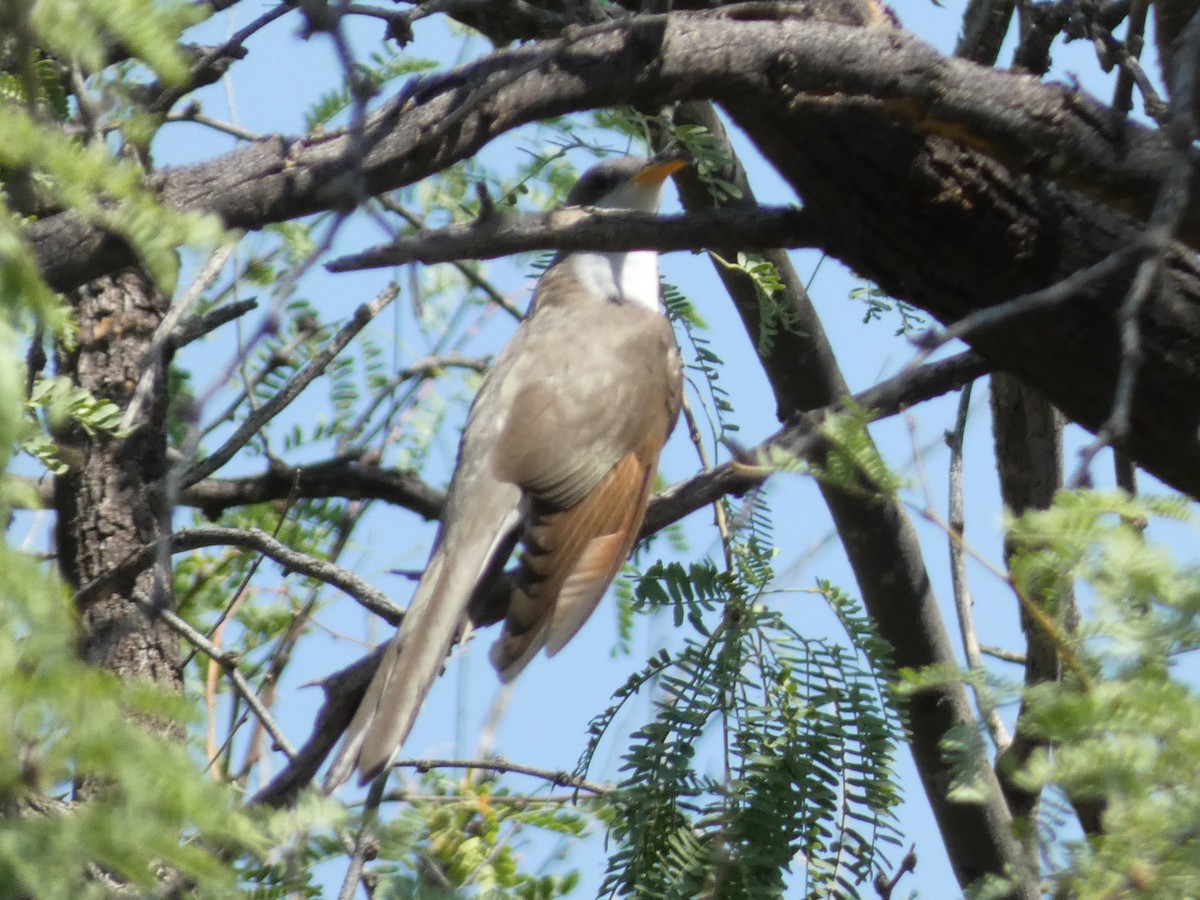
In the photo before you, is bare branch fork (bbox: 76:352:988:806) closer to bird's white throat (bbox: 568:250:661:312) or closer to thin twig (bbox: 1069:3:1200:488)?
thin twig (bbox: 1069:3:1200:488)

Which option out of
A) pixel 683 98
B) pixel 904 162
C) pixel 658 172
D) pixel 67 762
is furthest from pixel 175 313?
pixel 658 172

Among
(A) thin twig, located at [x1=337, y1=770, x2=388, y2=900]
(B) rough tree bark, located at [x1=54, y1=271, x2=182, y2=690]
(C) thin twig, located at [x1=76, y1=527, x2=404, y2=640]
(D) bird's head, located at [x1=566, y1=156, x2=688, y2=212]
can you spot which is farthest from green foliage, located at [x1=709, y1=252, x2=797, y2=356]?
(A) thin twig, located at [x1=337, y1=770, x2=388, y2=900]

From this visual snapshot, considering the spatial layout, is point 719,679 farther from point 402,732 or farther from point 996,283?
point 996,283

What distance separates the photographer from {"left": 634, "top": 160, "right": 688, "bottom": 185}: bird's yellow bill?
479 centimetres

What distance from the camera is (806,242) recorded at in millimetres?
3334

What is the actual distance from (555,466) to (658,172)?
3.58ft

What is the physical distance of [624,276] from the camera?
17.9 ft

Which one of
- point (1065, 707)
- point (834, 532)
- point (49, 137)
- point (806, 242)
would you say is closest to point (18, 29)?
point (49, 137)

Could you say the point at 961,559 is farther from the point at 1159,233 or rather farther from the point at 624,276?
the point at 1159,233

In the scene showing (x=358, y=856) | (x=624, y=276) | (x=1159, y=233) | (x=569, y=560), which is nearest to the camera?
(x=358, y=856)

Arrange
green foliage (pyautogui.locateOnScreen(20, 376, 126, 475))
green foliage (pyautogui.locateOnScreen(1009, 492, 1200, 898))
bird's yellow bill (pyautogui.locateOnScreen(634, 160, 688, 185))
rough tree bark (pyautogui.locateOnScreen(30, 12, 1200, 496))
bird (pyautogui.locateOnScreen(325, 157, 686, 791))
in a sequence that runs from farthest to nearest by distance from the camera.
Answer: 1. bird's yellow bill (pyautogui.locateOnScreen(634, 160, 688, 185))
2. bird (pyautogui.locateOnScreen(325, 157, 686, 791))
3. green foliage (pyautogui.locateOnScreen(20, 376, 126, 475))
4. rough tree bark (pyautogui.locateOnScreen(30, 12, 1200, 496))
5. green foliage (pyautogui.locateOnScreen(1009, 492, 1200, 898))

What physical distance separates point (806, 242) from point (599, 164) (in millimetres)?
2330

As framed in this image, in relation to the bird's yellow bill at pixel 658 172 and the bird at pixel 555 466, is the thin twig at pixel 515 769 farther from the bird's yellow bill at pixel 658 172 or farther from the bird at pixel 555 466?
the bird's yellow bill at pixel 658 172

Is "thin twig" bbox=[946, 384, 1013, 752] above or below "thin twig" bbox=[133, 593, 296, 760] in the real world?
above
